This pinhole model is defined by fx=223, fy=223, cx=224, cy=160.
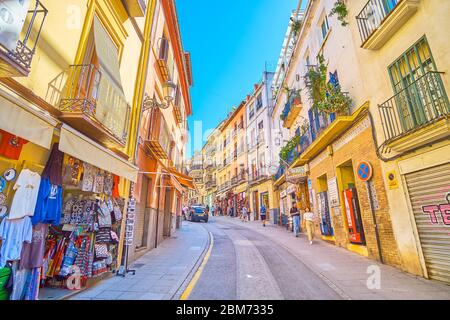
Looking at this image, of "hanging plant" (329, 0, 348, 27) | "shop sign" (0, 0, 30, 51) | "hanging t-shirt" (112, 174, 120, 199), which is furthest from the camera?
"hanging plant" (329, 0, 348, 27)

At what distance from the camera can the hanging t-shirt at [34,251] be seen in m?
3.74

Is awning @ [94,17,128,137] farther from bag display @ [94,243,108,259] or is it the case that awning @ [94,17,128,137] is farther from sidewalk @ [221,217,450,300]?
sidewalk @ [221,217,450,300]

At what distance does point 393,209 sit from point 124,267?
7882 millimetres

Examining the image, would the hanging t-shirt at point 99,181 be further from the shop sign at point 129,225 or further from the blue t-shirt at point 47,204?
the blue t-shirt at point 47,204

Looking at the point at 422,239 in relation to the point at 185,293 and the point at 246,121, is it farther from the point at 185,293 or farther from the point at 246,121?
the point at 246,121

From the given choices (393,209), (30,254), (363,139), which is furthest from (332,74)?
(30,254)

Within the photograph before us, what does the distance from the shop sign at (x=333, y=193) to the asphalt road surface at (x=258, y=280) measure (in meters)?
3.71

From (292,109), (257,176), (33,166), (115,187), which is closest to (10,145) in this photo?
(33,166)

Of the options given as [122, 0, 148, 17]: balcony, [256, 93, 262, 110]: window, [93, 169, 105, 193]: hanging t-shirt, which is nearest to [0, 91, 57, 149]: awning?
[93, 169, 105, 193]: hanging t-shirt

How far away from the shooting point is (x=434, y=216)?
5457mm

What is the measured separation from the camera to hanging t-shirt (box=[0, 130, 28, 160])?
137 inches

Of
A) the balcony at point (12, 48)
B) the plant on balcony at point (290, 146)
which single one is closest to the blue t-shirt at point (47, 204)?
the balcony at point (12, 48)

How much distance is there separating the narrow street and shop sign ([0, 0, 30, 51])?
4494 mm

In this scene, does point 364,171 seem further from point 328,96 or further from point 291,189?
point 291,189
